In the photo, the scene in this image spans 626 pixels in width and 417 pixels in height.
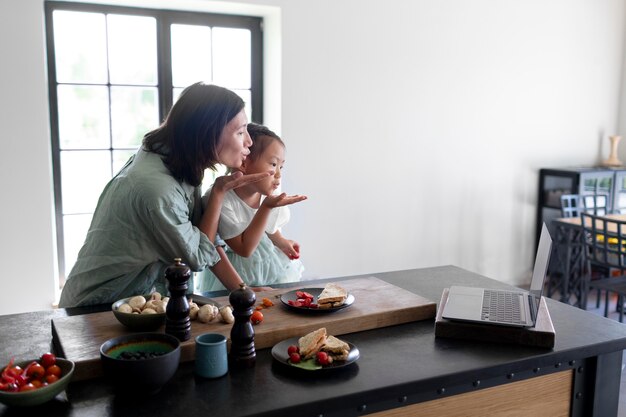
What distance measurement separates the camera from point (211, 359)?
1.23 metres

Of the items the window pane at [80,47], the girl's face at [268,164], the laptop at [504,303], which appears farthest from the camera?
the window pane at [80,47]

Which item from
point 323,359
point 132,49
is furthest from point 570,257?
point 323,359

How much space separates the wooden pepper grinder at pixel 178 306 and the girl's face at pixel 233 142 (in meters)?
0.49

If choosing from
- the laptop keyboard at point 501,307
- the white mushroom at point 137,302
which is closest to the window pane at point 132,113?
the white mushroom at point 137,302

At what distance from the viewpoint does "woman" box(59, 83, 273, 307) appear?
5.32 feet

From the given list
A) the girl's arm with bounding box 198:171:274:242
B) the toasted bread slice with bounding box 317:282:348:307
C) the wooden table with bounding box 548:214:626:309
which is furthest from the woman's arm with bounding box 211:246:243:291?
the wooden table with bounding box 548:214:626:309

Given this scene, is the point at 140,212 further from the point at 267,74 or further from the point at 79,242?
the point at 267,74

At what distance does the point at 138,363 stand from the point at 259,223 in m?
0.89

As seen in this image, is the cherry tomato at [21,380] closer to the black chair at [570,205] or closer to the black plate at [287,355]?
the black plate at [287,355]

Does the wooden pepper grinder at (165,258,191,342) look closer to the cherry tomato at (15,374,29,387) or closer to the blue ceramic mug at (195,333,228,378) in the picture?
the blue ceramic mug at (195,333,228,378)

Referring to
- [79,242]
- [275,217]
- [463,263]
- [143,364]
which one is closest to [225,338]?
[143,364]

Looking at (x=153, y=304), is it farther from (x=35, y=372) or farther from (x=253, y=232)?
(x=253, y=232)

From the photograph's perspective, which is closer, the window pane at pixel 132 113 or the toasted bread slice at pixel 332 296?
the toasted bread slice at pixel 332 296

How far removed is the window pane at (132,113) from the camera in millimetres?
3518
